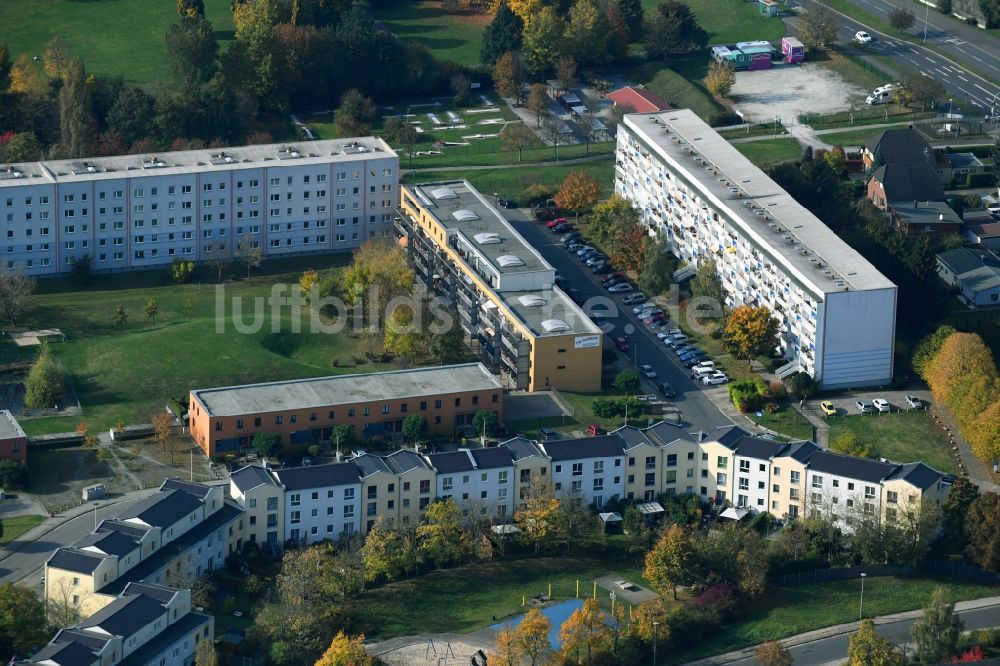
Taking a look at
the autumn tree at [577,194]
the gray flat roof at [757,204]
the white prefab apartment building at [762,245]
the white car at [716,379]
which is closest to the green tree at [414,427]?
the white car at [716,379]

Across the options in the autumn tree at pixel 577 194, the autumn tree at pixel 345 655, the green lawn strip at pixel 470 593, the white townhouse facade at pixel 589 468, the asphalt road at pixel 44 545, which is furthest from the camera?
the autumn tree at pixel 577 194

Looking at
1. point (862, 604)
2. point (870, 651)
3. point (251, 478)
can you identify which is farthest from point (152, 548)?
point (862, 604)

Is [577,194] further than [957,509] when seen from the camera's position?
Yes

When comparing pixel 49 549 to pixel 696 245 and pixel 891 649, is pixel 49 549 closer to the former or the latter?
pixel 891 649

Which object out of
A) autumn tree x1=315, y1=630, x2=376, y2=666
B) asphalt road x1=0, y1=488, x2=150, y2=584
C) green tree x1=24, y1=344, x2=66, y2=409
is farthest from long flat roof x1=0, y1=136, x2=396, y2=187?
autumn tree x1=315, y1=630, x2=376, y2=666

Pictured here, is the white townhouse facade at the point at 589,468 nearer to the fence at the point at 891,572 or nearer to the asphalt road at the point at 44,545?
the fence at the point at 891,572

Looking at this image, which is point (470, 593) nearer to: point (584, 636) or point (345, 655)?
point (584, 636)

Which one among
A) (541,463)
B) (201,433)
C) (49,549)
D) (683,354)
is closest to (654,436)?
(541,463)
